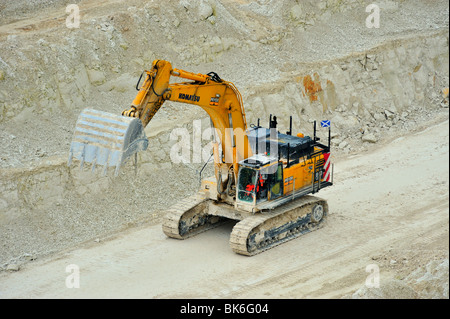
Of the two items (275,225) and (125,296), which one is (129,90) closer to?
(275,225)

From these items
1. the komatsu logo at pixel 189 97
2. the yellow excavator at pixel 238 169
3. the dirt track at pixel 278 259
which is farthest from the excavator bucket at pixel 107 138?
the dirt track at pixel 278 259

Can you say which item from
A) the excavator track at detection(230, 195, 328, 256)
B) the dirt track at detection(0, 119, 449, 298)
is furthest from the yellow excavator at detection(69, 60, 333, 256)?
the dirt track at detection(0, 119, 449, 298)

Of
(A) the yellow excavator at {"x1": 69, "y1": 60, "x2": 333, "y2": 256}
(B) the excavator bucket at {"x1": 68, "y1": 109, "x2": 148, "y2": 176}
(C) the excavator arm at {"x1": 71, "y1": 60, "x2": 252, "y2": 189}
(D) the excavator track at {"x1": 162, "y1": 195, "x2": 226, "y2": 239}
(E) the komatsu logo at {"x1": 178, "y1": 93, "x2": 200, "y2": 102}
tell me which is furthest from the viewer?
(D) the excavator track at {"x1": 162, "y1": 195, "x2": 226, "y2": 239}

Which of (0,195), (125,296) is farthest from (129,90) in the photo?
(125,296)

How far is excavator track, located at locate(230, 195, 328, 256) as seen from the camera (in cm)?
1741

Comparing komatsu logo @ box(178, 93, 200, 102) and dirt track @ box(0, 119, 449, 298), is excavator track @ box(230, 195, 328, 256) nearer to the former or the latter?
dirt track @ box(0, 119, 449, 298)

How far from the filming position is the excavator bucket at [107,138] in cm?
1521

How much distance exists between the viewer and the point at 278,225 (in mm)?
18219

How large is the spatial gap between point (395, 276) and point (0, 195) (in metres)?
9.88

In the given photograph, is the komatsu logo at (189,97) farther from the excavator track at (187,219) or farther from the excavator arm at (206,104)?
the excavator track at (187,219)

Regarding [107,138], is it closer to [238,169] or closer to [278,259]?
[238,169]

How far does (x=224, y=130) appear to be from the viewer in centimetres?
1788

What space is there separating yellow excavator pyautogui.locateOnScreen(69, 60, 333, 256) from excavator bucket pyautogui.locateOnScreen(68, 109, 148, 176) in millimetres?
22

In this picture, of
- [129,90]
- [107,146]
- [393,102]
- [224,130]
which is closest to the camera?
[107,146]
